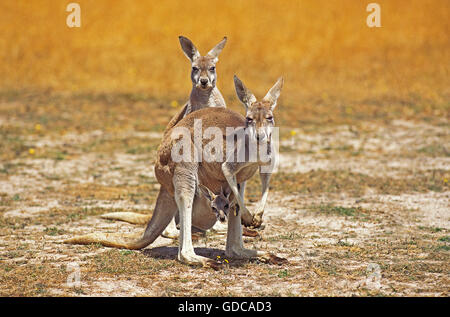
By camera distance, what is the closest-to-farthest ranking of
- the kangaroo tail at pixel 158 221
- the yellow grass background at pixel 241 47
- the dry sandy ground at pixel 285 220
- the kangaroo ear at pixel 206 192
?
1. the dry sandy ground at pixel 285 220
2. the kangaroo ear at pixel 206 192
3. the kangaroo tail at pixel 158 221
4. the yellow grass background at pixel 241 47

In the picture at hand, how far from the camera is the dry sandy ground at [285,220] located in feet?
15.1

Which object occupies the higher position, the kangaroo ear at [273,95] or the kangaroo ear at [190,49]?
the kangaroo ear at [190,49]

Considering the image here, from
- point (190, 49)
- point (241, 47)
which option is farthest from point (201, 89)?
point (241, 47)

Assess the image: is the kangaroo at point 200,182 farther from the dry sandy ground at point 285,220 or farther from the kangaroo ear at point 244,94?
the dry sandy ground at point 285,220

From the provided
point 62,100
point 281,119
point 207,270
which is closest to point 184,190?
point 207,270

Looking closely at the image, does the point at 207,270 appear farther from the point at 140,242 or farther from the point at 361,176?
the point at 361,176

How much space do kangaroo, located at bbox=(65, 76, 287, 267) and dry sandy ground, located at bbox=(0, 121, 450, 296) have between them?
0.13 metres

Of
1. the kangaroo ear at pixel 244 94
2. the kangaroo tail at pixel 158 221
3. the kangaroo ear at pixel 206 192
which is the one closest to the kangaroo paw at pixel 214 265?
the kangaroo ear at pixel 206 192

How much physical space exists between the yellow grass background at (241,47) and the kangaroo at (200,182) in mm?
7923

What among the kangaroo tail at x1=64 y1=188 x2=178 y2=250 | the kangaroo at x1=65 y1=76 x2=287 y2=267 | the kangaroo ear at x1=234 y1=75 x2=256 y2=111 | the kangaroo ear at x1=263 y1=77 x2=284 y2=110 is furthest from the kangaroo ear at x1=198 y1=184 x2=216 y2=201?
the kangaroo ear at x1=263 y1=77 x2=284 y2=110

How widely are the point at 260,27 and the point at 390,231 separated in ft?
36.1

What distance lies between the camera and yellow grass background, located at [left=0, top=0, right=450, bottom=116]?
552 inches

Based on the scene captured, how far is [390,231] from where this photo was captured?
6.10m

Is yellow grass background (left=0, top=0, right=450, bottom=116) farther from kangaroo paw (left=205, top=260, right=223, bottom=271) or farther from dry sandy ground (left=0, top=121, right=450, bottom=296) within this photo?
kangaroo paw (left=205, top=260, right=223, bottom=271)
